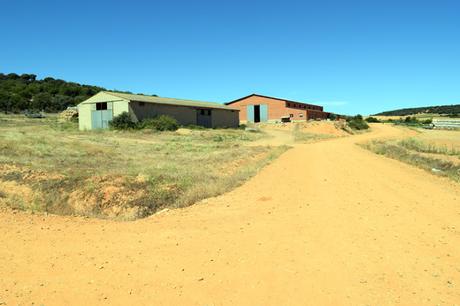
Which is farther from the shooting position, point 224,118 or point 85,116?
point 224,118

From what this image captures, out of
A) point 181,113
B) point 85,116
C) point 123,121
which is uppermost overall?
point 181,113

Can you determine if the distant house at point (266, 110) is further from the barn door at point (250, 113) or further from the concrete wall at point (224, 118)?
the concrete wall at point (224, 118)

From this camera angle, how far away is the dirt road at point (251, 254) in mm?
4965

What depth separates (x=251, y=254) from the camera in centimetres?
629

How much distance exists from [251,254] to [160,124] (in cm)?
3561

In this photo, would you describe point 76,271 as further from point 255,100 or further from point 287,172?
point 255,100

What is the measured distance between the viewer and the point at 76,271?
5750 mm

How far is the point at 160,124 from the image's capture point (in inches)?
1608

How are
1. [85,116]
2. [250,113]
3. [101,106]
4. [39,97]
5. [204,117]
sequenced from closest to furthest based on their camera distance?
[101,106]
[85,116]
[204,117]
[250,113]
[39,97]

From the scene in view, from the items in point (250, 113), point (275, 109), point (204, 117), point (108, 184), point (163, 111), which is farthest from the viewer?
point (250, 113)

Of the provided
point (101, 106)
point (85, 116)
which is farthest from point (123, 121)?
point (85, 116)

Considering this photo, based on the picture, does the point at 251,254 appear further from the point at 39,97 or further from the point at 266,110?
the point at 39,97

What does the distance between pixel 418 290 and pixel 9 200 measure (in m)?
9.98

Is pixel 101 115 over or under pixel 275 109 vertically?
under
